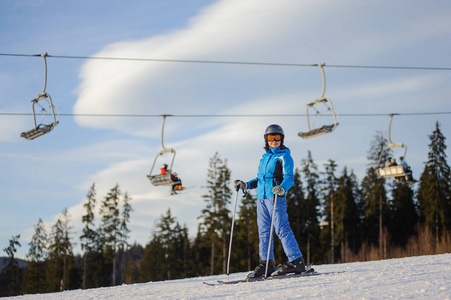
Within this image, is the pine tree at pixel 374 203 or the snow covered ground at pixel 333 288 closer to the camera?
the snow covered ground at pixel 333 288

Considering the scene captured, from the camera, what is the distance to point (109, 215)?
63.4 meters

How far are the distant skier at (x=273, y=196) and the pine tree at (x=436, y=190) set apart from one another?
160ft

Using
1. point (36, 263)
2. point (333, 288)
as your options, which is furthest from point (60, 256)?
point (333, 288)

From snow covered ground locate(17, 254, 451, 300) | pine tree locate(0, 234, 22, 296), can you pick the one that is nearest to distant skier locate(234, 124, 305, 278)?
snow covered ground locate(17, 254, 451, 300)

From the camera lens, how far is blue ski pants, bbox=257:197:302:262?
353 inches

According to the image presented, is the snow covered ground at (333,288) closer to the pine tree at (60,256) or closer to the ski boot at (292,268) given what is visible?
the ski boot at (292,268)

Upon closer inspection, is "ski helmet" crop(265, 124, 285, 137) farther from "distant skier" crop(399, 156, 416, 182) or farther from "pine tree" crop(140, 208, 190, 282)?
"pine tree" crop(140, 208, 190, 282)

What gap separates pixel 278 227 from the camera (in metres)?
8.97

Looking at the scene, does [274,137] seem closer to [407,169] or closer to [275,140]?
[275,140]

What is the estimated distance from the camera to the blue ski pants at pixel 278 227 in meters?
8.98

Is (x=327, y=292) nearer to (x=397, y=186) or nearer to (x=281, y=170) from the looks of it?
(x=281, y=170)

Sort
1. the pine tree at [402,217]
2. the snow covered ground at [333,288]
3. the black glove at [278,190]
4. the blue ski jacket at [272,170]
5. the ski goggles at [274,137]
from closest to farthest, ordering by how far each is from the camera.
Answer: the snow covered ground at [333,288] < the black glove at [278,190] < the blue ski jacket at [272,170] < the ski goggles at [274,137] < the pine tree at [402,217]

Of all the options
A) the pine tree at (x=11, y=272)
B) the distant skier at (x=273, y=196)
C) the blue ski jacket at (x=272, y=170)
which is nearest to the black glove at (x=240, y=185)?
the distant skier at (x=273, y=196)

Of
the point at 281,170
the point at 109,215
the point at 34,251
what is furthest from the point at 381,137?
the point at 281,170
